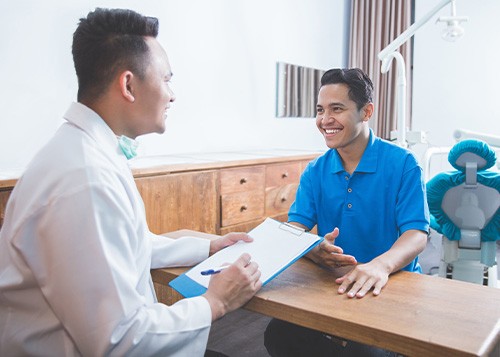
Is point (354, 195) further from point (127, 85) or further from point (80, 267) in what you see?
point (80, 267)

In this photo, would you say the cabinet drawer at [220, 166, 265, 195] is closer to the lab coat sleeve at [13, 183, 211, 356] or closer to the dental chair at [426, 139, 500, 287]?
the dental chair at [426, 139, 500, 287]

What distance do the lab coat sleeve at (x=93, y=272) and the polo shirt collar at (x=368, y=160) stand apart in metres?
0.90

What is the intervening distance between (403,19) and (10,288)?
453 cm

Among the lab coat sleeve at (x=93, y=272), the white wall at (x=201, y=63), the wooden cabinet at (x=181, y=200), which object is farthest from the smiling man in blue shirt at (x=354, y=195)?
the white wall at (x=201, y=63)

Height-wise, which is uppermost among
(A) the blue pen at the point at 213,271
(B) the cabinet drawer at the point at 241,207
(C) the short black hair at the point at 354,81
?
(C) the short black hair at the point at 354,81

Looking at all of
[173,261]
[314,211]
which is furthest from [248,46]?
[173,261]

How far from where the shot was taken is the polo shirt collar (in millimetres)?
1532

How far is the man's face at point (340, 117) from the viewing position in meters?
1.59

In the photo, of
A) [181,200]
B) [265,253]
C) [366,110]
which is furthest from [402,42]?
[265,253]

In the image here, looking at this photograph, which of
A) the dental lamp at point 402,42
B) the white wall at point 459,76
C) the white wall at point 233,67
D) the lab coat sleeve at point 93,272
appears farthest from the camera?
the white wall at point 459,76

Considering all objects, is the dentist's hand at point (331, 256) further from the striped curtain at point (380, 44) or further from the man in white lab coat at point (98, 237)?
the striped curtain at point (380, 44)

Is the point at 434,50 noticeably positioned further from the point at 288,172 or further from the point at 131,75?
the point at 131,75

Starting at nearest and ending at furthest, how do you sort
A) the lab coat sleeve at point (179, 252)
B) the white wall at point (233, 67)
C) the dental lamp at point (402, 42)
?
the lab coat sleeve at point (179, 252)
the white wall at point (233, 67)
the dental lamp at point (402, 42)

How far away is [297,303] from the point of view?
0.94 metres
